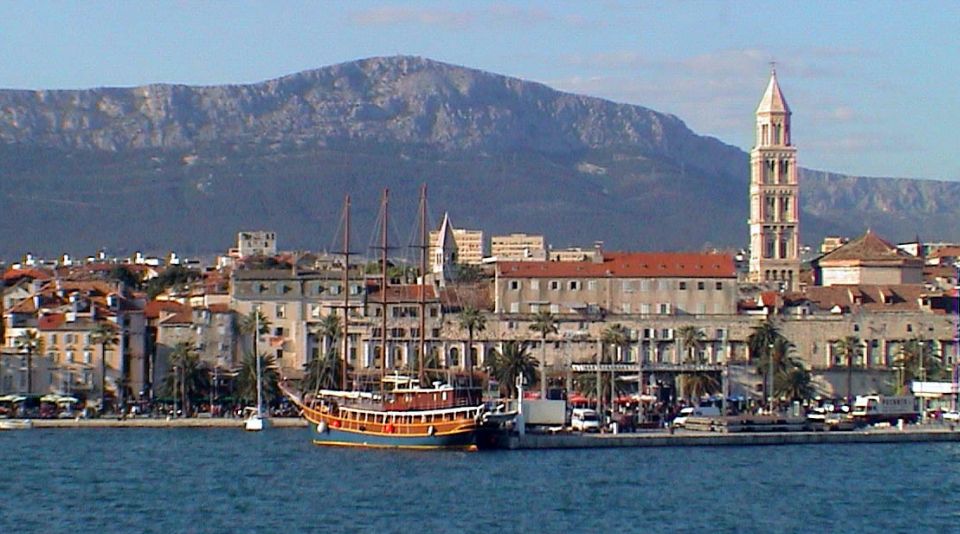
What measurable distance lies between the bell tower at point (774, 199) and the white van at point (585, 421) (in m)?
55.9

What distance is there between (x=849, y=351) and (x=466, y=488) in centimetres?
5160

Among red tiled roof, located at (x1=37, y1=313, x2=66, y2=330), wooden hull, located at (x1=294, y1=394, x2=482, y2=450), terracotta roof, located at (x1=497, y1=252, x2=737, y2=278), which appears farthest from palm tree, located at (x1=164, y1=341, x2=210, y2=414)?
wooden hull, located at (x1=294, y1=394, x2=482, y2=450)

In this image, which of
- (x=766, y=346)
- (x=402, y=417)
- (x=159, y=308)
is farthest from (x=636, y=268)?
(x=402, y=417)

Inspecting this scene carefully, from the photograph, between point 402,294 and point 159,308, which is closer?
point 402,294

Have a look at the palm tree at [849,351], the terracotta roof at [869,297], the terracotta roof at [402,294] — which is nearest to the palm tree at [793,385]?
the palm tree at [849,351]

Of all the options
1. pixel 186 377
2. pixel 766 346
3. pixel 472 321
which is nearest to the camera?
pixel 186 377

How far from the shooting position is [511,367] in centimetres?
11000

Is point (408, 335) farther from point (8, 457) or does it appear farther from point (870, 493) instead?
point (870, 493)

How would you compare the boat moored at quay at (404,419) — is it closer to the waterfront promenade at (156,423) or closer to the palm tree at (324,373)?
the waterfront promenade at (156,423)

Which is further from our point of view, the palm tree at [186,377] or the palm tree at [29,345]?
the palm tree at [29,345]

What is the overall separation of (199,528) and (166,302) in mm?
68157

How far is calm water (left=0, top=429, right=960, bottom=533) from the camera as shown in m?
60.0

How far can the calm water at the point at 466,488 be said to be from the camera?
60.0 meters

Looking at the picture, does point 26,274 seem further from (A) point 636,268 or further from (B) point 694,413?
(B) point 694,413
